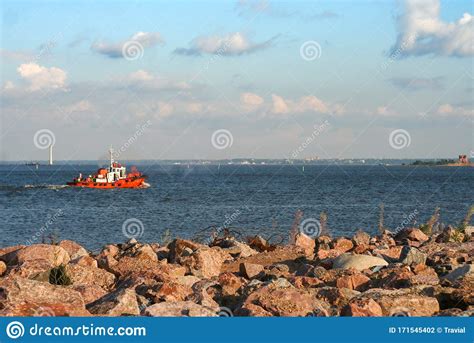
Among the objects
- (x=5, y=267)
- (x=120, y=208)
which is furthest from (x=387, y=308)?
(x=120, y=208)

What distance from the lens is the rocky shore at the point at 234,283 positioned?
9.13m

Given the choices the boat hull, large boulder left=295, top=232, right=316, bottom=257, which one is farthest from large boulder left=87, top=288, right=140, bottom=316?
the boat hull

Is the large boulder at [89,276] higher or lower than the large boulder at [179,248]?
lower

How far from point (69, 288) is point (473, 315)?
5314mm

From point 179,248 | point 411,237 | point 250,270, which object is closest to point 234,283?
point 250,270

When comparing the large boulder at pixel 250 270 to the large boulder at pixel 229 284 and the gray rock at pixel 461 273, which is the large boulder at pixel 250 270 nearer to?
the large boulder at pixel 229 284

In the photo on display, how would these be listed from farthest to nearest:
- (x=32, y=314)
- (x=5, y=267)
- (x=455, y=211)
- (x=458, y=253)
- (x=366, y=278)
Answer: (x=455, y=211) → (x=458, y=253) → (x=5, y=267) → (x=366, y=278) → (x=32, y=314)

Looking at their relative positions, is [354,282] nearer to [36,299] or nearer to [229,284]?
[229,284]

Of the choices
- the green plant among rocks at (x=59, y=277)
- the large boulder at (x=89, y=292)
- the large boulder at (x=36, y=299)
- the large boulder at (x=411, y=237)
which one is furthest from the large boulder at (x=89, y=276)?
the large boulder at (x=411, y=237)

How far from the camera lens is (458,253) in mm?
14297

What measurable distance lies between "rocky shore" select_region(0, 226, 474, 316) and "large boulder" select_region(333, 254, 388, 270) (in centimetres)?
2

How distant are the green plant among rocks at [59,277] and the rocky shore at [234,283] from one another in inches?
0.6

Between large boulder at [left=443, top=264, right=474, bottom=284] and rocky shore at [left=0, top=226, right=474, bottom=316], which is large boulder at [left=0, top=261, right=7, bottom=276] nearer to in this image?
rocky shore at [left=0, top=226, right=474, bottom=316]

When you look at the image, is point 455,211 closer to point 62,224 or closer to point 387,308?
point 62,224
